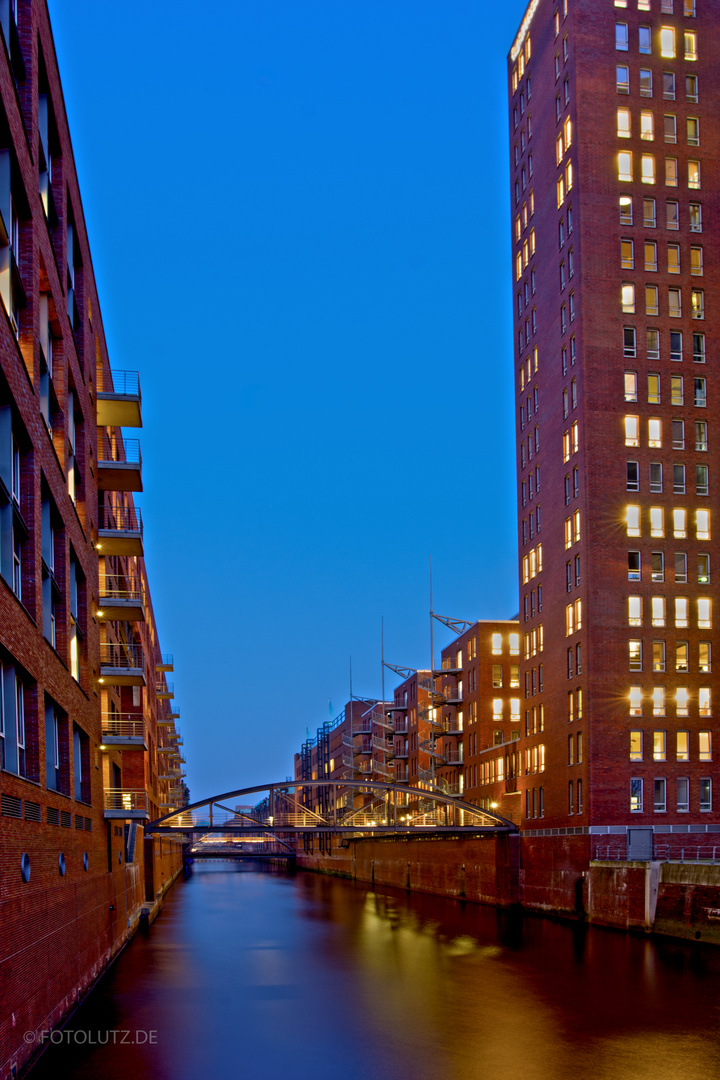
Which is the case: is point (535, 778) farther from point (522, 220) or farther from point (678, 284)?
point (522, 220)

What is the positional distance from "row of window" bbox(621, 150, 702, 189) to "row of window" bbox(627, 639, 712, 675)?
23.5 m

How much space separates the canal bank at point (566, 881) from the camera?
129ft

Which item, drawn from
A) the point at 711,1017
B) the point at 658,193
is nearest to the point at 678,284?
the point at 658,193

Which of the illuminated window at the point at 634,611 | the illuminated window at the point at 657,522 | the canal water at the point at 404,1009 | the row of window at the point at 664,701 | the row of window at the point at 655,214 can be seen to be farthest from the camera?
the row of window at the point at 655,214

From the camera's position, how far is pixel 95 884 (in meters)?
28.0

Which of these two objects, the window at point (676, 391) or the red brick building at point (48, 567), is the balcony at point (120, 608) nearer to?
the red brick building at point (48, 567)

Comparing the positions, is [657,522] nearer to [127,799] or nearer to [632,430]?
[632,430]

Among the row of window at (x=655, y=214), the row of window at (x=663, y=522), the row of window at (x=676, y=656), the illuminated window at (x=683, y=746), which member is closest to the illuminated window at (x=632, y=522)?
the row of window at (x=663, y=522)

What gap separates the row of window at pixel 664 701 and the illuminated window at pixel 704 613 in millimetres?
2977

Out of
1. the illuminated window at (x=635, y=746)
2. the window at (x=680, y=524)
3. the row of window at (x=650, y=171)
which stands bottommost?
the illuminated window at (x=635, y=746)

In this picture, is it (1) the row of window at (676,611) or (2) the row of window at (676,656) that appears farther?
(1) the row of window at (676,611)

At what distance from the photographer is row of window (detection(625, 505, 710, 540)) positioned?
52.5 meters

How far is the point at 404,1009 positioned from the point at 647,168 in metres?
44.3

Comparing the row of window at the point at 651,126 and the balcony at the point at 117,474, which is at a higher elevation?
the row of window at the point at 651,126
